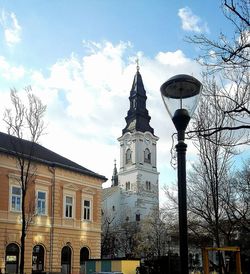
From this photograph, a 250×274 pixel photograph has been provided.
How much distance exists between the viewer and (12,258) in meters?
33.2

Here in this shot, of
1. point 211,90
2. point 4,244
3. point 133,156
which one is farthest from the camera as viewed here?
point 133,156

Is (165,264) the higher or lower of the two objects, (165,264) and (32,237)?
the lower

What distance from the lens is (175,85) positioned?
616 centimetres

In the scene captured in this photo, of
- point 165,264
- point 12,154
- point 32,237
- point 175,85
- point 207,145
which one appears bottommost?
point 165,264

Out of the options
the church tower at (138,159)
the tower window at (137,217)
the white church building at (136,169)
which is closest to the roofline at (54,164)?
the tower window at (137,217)

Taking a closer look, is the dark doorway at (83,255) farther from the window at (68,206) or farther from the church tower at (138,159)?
the church tower at (138,159)

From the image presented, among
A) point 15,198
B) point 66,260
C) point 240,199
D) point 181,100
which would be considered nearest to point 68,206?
point 66,260

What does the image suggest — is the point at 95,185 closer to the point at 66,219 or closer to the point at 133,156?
the point at 66,219

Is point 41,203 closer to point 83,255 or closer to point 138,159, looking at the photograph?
point 83,255

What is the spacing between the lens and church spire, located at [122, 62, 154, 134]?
316 ft

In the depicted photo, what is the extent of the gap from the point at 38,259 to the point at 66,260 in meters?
3.10

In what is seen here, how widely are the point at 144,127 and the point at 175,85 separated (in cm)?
9093

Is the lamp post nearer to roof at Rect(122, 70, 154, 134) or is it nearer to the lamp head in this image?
the lamp head

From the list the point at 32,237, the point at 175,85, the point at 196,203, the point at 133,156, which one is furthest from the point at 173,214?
the point at 133,156
